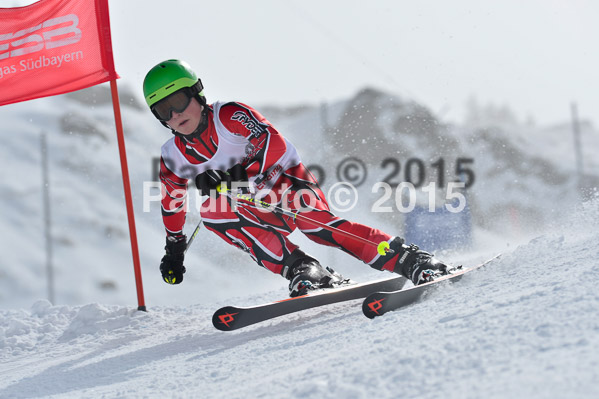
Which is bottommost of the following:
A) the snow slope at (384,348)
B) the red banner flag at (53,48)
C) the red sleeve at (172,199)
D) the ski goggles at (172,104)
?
the snow slope at (384,348)

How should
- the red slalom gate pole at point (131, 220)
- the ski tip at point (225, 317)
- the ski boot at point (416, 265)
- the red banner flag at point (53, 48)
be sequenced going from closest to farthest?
the ski tip at point (225, 317) → the ski boot at point (416, 265) → the red slalom gate pole at point (131, 220) → the red banner flag at point (53, 48)

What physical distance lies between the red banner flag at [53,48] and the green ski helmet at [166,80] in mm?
1554

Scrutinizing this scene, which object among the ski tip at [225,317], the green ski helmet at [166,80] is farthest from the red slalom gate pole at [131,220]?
the ski tip at [225,317]

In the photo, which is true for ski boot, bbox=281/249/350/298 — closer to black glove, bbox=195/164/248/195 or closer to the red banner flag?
black glove, bbox=195/164/248/195

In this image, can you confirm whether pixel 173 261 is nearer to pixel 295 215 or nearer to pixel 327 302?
pixel 295 215

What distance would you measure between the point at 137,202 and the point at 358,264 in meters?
8.42

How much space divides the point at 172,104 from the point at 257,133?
509 millimetres

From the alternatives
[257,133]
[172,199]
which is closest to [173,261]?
[172,199]

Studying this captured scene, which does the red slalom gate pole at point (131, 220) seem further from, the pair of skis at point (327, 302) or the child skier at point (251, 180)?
the pair of skis at point (327, 302)

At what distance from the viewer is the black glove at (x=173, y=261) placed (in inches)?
151

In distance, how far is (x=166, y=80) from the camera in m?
3.24

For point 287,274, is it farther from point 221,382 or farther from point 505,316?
point 505,316

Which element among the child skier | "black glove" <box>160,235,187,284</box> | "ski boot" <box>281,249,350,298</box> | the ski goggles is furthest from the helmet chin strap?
"ski boot" <box>281,249,350,298</box>

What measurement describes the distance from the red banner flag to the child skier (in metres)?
1.56
